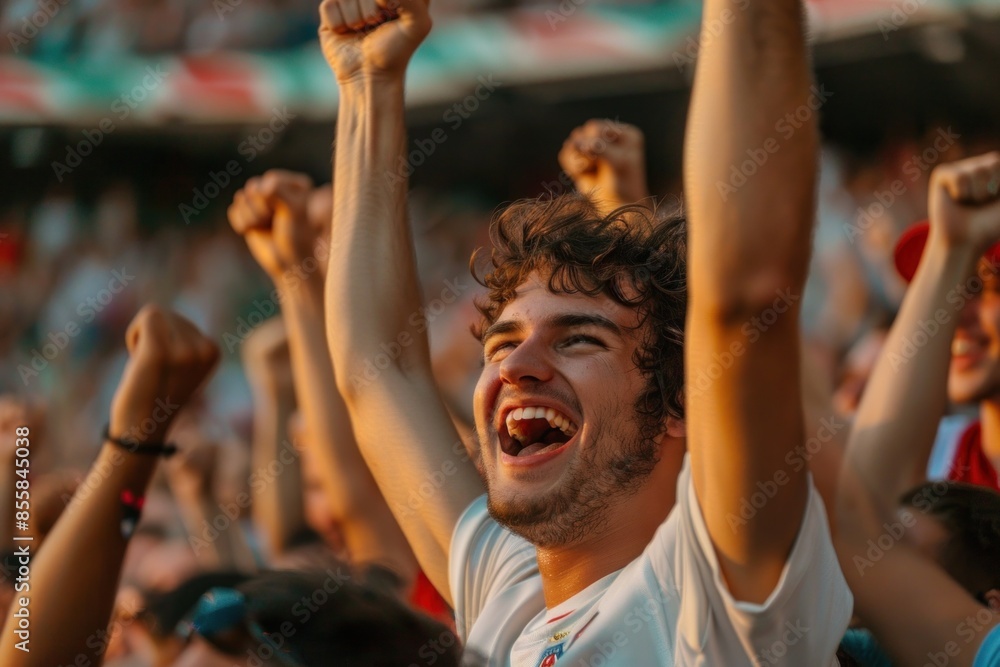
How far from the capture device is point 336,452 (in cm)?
240

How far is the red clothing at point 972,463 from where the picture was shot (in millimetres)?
2213

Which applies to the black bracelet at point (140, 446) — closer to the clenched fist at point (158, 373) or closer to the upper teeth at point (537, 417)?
the clenched fist at point (158, 373)

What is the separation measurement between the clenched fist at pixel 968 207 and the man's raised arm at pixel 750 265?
93 centimetres

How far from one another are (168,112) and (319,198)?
250 inches

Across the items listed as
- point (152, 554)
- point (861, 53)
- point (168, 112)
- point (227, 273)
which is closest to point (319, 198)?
point (152, 554)

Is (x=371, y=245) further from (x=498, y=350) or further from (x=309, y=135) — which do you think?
(x=309, y=135)

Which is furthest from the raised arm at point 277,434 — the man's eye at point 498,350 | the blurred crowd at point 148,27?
the blurred crowd at point 148,27

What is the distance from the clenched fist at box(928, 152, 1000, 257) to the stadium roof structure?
3463 mm

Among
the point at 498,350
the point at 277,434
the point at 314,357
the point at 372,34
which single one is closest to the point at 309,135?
the point at 277,434

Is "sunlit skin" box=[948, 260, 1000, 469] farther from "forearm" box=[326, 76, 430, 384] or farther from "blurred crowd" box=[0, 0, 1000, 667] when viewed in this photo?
"forearm" box=[326, 76, 430, 384]

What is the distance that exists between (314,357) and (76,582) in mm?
760

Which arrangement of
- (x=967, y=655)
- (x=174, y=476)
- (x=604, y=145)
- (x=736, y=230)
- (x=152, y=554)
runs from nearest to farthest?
(x=736, y=230), (x=967, y=655), (x=604, y=145), (x=174, y=476), (x=152, y=554)

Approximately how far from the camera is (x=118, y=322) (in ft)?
23.9

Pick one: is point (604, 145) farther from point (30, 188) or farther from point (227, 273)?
point (30, 188)
